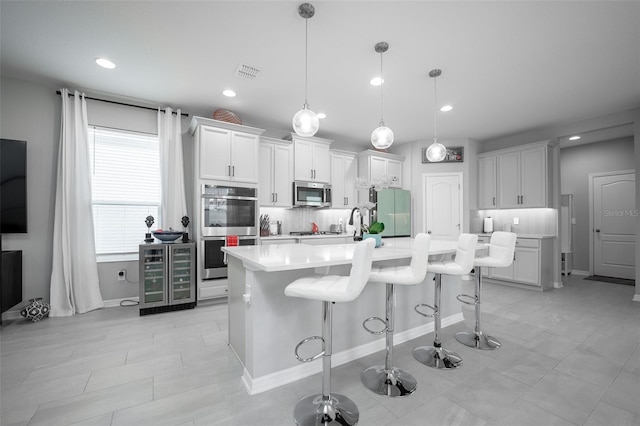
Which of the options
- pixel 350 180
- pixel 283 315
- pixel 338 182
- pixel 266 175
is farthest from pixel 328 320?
pixel 350 180

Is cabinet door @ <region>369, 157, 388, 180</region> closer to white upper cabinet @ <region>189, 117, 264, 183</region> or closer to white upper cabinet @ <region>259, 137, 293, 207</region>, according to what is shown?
white upper cabinet @ <region>259, 137, 293, 207</region>

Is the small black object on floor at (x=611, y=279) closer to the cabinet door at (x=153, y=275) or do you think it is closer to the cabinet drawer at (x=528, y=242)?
the cabinet drawer at (x=528, y=242)

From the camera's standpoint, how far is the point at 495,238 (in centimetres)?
283

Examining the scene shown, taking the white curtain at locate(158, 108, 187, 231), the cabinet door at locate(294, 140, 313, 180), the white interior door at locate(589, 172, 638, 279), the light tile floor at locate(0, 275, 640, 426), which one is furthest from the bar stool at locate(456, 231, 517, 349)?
the white interior door at locate(589, 172, 638, 279)

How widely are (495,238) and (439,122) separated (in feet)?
8.97

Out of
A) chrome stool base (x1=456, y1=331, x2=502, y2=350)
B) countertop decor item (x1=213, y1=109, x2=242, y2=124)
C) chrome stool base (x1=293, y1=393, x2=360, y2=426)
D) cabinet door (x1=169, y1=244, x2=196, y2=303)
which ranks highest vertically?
countertop decor item (x1=213, y1=109, x2=242, y2=124)

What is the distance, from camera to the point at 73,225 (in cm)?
347

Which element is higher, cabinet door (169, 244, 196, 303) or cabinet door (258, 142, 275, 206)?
cabinet door (258, 142, 275, 206)

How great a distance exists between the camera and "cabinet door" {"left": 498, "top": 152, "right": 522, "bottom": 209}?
5215mm

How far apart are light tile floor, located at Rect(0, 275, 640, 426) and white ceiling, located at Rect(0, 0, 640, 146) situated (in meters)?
2.91

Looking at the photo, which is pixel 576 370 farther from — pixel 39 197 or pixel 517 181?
pixel 39 197

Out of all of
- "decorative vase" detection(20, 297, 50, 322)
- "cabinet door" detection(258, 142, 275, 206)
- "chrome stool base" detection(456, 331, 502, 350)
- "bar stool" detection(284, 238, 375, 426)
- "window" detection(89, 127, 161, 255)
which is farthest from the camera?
"cabinet door" detection(258, 142, 275, 206)

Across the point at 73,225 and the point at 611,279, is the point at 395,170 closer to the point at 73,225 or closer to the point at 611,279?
the point at 611,279

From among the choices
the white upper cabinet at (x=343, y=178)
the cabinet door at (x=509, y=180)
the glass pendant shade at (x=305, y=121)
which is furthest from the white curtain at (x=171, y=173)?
the cabinet door at (x=509, y=180)
